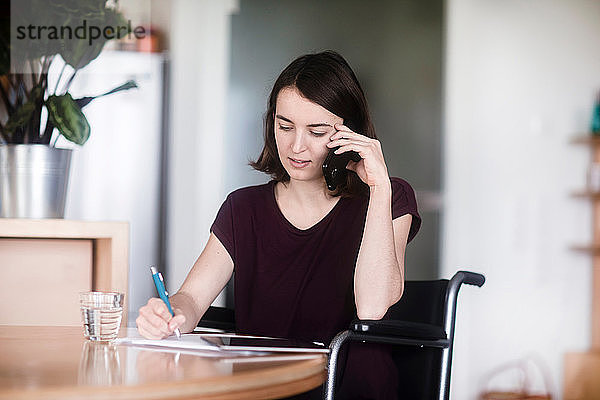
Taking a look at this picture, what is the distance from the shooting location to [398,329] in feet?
5.08

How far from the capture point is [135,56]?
381 centimetres

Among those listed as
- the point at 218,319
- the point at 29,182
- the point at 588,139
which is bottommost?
the point at 218,319

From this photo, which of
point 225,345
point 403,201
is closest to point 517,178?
point 403,201

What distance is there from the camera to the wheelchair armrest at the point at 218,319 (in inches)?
74.6

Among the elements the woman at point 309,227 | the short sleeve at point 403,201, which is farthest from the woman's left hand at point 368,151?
the short sleeve at point 403,201

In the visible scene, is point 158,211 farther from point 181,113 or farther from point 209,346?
point 209,346

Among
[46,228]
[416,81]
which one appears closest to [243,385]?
[46,228]

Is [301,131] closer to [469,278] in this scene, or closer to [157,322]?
[469,278]

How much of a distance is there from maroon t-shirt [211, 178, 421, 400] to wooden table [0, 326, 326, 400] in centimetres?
73

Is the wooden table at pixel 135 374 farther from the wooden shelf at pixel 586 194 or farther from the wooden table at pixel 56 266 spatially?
the wooden shelf at pixel 586 194

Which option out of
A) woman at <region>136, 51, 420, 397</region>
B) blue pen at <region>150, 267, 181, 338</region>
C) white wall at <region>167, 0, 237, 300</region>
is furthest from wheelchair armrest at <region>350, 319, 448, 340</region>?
white wall at <region>167, 0, 237, 300</region>

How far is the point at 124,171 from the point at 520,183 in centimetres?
194

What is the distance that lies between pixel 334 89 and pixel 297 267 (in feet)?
1.39

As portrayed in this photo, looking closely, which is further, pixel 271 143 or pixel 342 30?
pixel 342 30
